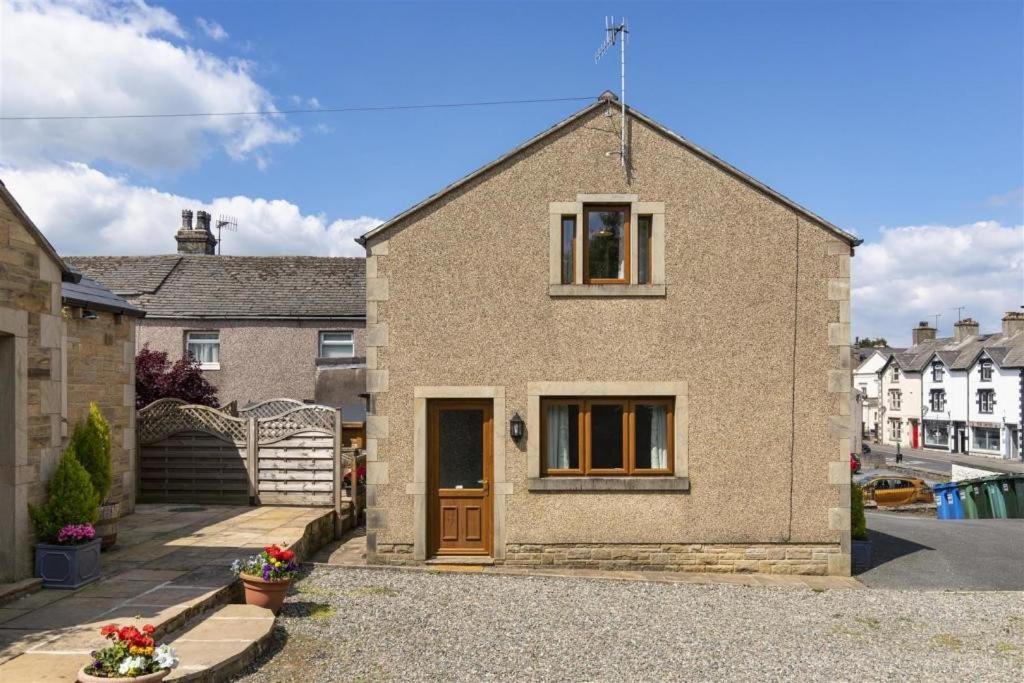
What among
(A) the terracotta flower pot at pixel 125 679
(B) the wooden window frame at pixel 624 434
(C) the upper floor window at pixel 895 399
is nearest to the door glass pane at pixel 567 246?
(B) the wooden window frame at pixel 624 434

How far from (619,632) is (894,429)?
68752 mm

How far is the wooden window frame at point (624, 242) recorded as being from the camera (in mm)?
10930

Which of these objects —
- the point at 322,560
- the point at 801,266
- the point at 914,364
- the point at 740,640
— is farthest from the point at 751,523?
the point at 914,364

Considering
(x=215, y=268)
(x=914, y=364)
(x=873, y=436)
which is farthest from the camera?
(x=873, y=436)

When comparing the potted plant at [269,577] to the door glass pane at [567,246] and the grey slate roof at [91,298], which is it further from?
the door glass pane at [567,246]

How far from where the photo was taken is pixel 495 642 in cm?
779

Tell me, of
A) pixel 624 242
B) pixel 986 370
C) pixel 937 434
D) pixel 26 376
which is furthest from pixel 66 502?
pixel 937 434

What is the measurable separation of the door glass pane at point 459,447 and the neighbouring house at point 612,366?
0.17 feet

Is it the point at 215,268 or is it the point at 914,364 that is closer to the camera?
the point at 215,268

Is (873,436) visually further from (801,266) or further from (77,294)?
(77,294)

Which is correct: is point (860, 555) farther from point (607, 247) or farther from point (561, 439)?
point (607, 247)

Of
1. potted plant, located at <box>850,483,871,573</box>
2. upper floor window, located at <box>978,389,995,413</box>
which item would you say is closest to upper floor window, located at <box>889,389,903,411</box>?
upper floor window, located at <box>978,389,995,413</box>

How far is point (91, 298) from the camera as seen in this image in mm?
11562

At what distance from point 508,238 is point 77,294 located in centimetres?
629
